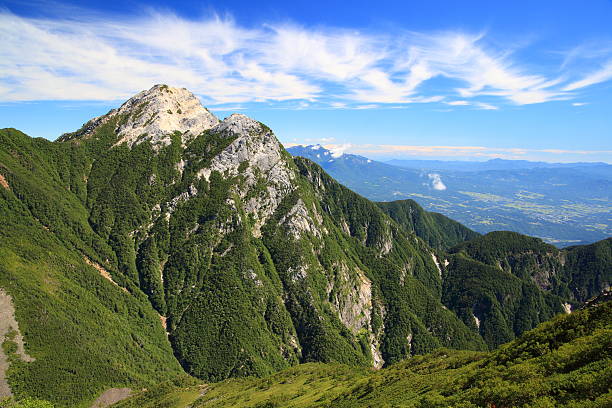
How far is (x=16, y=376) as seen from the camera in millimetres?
167875

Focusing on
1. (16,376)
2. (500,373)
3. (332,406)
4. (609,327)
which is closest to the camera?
(609,327)

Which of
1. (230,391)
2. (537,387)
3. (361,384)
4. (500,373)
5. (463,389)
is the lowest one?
(230,391)

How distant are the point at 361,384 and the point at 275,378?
285ft

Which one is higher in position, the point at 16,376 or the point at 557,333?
the point at 557,333

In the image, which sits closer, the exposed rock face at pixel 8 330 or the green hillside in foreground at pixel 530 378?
the green hillside in foreground at pixel 530 378

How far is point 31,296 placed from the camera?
7746 inches

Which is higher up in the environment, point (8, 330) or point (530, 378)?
point (530, 378)

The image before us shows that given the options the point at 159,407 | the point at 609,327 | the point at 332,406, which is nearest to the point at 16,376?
the point at 159,407

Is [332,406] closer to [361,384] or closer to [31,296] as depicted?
[361,384]

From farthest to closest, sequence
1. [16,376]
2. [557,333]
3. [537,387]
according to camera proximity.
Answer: [16,376] < [557,333] < [537,387]

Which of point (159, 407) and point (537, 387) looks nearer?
point (537, 387)

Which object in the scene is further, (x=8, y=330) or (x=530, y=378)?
(x=8, y=330)

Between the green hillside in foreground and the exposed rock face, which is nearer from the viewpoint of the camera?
the green hillside in foreground

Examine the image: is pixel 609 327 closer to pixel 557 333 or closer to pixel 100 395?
pixel 557 333
